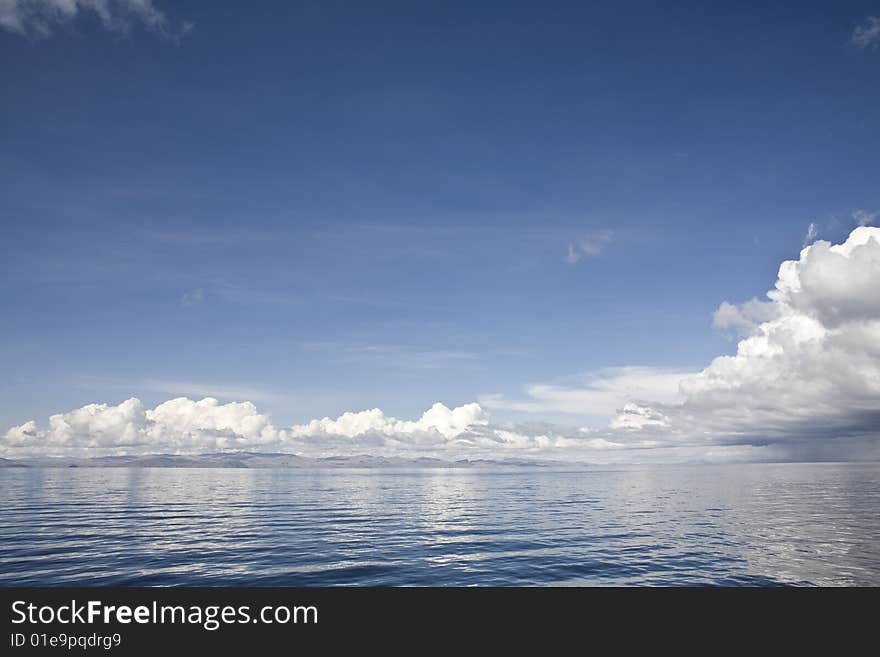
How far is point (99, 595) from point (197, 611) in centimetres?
237

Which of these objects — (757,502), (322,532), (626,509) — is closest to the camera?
(322,532)

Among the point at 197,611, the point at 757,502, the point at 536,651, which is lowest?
the point at 757,502

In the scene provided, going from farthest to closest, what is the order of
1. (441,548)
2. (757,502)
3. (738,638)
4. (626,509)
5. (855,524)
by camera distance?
(757,502), (626,509), (855,524), (441,548), (738,638)

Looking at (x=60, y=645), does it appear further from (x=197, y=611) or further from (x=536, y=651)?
(x=536, y=651)

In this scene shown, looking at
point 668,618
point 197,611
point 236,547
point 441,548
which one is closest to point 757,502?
point 441,548

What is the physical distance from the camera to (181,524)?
2810 inches

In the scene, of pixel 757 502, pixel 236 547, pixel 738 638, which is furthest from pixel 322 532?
pixel 757 502

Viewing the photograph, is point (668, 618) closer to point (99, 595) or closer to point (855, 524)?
point (99, 595)

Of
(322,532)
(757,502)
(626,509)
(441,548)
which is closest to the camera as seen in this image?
(441,548)

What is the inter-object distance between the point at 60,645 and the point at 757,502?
127938 millimetres

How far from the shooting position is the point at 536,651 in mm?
11172

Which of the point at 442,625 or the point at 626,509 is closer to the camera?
the point at 442,625

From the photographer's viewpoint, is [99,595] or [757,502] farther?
[757,502]

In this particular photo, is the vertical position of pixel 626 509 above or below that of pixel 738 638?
below
